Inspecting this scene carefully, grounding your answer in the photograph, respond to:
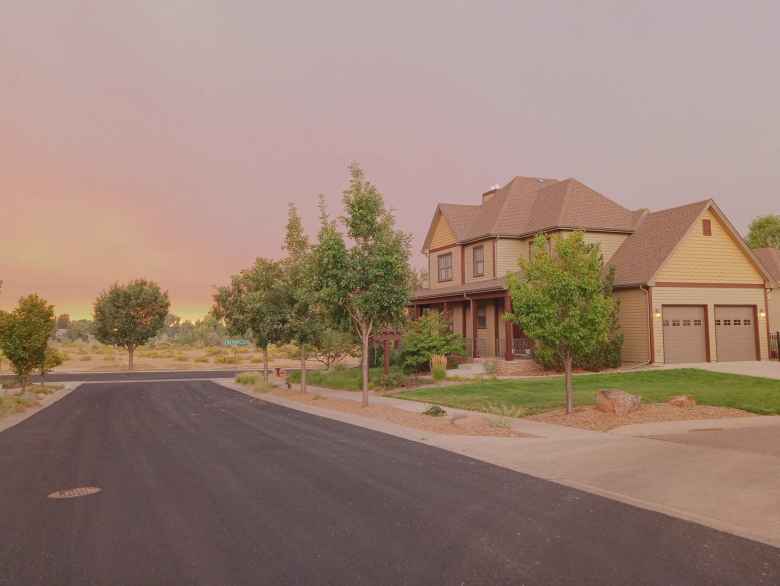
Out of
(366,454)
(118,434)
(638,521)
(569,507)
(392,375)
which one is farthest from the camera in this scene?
(392,375)

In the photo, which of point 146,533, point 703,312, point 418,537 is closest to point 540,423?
point 418,537

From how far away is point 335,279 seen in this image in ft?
66.1

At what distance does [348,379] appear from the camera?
3023 centimetres

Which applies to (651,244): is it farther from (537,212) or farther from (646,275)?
(537,212)

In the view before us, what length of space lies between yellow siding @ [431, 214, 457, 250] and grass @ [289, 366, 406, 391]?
10.6 m

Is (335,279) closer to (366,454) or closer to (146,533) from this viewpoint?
(366,454)

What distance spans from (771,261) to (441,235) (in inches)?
824

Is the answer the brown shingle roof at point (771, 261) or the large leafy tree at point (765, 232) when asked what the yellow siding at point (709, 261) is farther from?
the large leafy tree at point (765, 232)

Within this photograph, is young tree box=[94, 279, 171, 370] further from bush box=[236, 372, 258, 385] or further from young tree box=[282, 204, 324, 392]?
young tree box=[282, 204, 324, 392]

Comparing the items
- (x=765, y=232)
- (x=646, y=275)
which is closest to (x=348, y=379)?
(x=646, y=275)

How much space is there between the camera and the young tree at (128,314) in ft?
181

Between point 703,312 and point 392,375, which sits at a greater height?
point 703,312

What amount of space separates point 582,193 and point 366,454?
2719cm

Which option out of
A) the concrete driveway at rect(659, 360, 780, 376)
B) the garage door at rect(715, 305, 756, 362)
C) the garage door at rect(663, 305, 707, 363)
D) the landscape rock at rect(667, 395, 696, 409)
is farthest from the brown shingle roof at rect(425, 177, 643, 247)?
the landscape rock at rect(667, 395, 696, 409)
